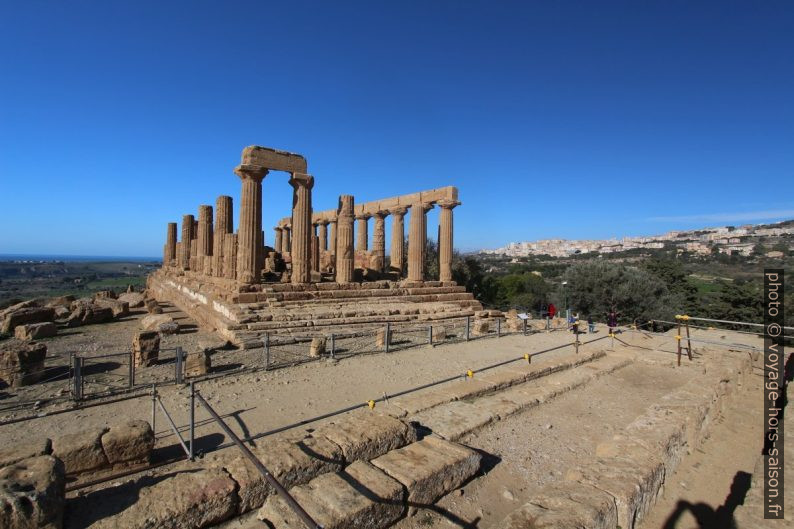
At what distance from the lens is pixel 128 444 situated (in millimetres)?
4355

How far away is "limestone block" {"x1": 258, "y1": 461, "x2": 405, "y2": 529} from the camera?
3.24m

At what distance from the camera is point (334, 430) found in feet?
15.1

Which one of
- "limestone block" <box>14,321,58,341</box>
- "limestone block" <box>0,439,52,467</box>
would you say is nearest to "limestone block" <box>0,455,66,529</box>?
"limestone block" <box>0,439,52,467</box>

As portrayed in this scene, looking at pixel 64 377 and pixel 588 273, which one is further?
pixel 588 273

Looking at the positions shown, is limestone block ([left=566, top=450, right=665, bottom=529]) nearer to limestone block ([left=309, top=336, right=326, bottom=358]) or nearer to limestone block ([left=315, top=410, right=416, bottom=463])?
limestone block ([left=315, top=410, right=416, bottom=463])

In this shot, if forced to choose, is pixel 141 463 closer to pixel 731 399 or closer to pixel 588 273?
pixel 731 399

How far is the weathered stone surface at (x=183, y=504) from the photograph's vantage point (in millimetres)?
3002

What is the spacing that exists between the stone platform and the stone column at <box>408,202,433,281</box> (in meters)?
0.93

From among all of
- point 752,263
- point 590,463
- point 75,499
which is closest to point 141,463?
point 75,499

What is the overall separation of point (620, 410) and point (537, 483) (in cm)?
331

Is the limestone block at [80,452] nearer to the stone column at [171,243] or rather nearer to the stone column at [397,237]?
the stone column at [397,237]

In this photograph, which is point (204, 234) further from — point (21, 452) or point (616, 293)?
point (616, 293)

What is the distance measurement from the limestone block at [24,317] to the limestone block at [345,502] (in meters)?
15.9

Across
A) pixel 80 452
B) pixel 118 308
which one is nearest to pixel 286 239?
pixel 118 308
